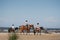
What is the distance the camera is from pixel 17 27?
28.6m

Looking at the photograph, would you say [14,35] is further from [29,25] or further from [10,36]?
[29,25]

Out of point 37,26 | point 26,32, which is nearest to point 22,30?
point 26,32

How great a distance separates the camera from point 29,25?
26703 millimetres

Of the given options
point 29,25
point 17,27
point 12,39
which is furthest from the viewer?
point 17,27

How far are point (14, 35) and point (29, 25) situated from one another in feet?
45.9

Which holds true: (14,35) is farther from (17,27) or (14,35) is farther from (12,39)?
(17,27)

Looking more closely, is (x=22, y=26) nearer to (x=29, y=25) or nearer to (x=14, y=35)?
(x=29, y=25)

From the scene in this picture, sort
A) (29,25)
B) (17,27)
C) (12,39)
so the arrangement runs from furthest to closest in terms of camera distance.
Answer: (17,27) → (29,25) → (12,39)

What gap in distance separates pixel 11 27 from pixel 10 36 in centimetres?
1465

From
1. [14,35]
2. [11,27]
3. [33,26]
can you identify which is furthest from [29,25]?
[14,35]

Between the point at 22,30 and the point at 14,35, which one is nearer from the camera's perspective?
the point at 14,35

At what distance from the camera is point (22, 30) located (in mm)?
28234

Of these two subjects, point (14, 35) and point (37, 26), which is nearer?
point (14, 35)

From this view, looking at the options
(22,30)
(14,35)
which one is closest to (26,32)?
(22,30)
